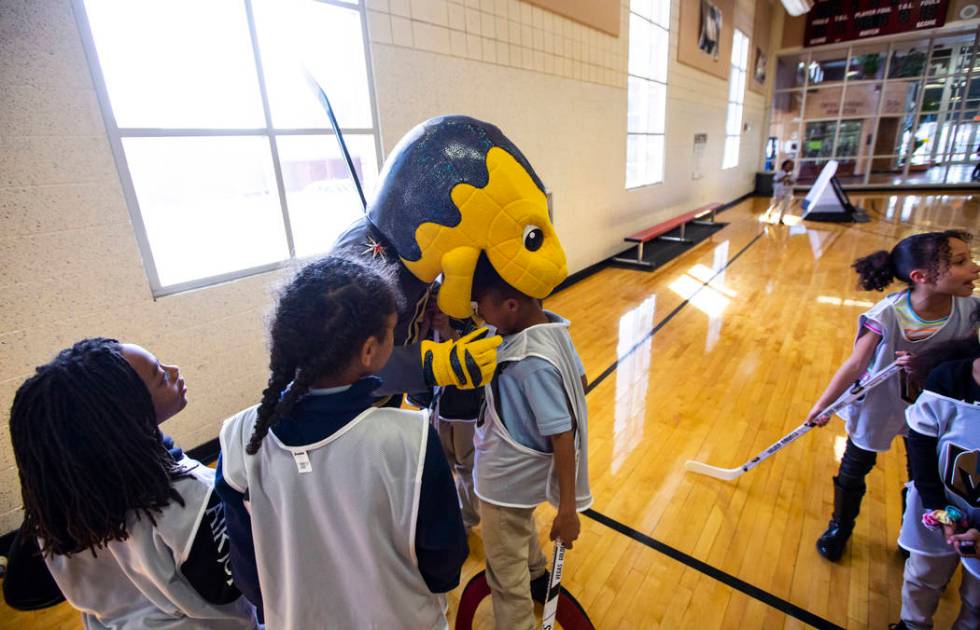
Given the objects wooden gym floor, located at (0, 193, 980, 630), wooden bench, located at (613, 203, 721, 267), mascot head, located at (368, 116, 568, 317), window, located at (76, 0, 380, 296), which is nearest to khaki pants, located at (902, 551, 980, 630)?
wooden gym floor, located at (0, 193, 980, 630)

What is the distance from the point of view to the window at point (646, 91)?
16.9 feet

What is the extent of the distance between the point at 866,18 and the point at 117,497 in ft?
43.4

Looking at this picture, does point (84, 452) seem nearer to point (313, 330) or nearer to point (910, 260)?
point (313, 330)

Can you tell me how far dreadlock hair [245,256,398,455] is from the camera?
65 cm

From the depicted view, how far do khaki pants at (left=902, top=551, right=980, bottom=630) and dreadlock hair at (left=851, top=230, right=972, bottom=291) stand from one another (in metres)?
0.67

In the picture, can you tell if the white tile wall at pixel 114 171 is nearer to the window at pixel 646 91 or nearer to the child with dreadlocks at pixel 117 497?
the child with dreadlocks at pixel 117 497

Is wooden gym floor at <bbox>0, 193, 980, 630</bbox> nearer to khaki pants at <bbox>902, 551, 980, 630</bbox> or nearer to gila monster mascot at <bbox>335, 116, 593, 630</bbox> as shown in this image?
khaki pants at <bbox>902, 551, 980, 630</bbox>

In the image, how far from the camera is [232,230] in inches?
88.0

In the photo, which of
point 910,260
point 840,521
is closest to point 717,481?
point 840,521

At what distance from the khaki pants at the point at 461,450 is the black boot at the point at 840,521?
1.12m

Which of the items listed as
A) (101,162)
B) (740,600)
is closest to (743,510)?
(740,600)

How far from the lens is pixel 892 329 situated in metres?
1.24

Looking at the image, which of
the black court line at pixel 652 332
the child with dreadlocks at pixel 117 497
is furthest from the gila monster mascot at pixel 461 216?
the black court line at pixel 652 332

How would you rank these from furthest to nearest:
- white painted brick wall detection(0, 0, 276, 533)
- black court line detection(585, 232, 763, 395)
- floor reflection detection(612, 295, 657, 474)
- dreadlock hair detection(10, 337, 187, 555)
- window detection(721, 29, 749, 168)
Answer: window detection(721, 29, 749, 168), black court line detection(585, 232, 763, 395), floor reflection detection(612, 295, 657, 474), white painted brick wall detection(0, 0, 276, 533), dreadlock hair detection(10, 337, 187, 555)
